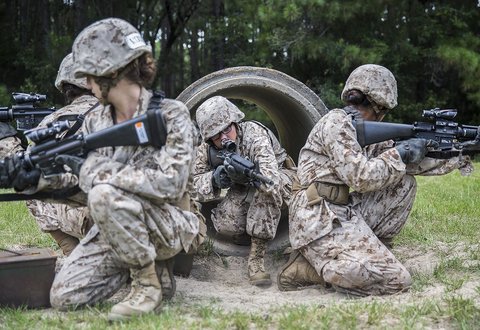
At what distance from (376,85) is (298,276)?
140 centimetres

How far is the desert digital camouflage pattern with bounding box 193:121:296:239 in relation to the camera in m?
5.33

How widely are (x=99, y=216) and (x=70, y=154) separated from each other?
401mm

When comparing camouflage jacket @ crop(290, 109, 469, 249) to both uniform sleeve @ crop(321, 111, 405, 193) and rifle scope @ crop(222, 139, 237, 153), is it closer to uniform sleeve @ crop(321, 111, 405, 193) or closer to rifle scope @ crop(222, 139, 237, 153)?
uniform sleeve @ crop(321, 111, 405, 193)

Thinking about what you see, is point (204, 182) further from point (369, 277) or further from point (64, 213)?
point (369, 277)

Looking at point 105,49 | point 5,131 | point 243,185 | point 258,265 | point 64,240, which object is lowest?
point 258,265

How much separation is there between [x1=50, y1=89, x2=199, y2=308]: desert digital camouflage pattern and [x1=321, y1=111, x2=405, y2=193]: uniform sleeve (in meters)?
1.15

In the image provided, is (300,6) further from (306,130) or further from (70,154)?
(70,154)

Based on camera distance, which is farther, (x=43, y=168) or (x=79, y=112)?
(x=79, y=112)

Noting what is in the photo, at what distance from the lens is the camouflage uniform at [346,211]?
4.57 metres

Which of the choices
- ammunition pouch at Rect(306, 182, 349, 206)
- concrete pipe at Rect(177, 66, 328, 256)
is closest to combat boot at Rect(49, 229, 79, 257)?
concrete pipe at Rect(177, 66, 328, 256)

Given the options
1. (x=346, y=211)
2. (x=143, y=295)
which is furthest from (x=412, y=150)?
(x=143, y=295)

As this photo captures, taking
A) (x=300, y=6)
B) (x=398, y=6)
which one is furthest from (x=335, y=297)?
(x=398, y=6)

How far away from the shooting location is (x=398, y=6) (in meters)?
14.6

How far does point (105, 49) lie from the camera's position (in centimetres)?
368
